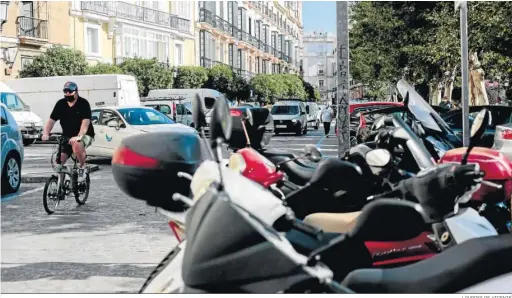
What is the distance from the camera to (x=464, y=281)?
6.49 feet

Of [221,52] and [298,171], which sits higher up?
[221,52]

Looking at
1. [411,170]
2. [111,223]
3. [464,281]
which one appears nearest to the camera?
[464,281]

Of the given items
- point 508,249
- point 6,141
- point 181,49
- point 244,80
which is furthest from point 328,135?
point 181,49

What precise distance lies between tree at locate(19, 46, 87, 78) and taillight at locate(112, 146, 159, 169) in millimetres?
23412

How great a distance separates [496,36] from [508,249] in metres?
11.5

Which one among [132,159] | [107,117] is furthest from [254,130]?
[107,117]

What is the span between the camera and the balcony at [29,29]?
938 inches

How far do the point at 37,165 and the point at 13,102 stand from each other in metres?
4.92

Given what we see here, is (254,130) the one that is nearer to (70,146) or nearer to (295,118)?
(70,146)

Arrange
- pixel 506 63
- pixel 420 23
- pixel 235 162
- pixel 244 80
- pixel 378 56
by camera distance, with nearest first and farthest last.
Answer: pixel 235 162, pixel 244 80, pixel 506 63, pixel 420 23, pixel 378 56

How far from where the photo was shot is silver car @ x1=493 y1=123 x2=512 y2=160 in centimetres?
1017

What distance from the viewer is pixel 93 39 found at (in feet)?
88.4

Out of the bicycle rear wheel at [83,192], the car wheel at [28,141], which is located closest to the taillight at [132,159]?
the bicycle rear wheel at [83,192]

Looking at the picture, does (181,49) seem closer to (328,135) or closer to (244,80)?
(244,80)
